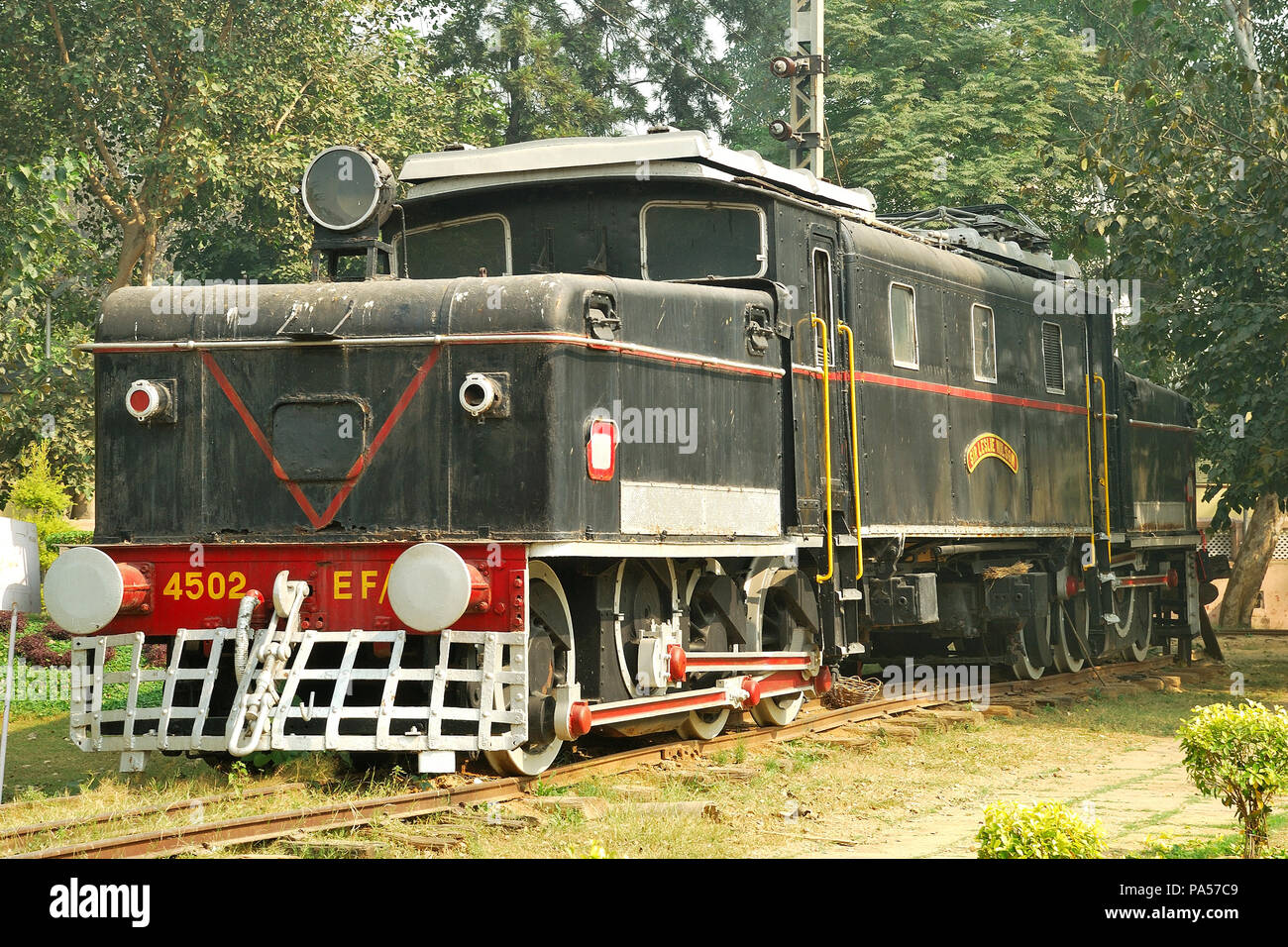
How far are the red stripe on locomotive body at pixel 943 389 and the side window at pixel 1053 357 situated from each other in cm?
20

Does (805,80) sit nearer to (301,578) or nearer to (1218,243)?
(1218,243)

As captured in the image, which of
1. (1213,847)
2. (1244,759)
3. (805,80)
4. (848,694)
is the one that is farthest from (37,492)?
(1244,759)

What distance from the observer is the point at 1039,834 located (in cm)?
586

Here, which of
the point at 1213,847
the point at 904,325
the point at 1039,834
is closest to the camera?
the point at 1039,834

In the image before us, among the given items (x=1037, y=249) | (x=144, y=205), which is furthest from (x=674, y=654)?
(x=144, y=205)

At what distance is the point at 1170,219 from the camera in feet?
56.9

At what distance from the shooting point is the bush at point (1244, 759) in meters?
7.04

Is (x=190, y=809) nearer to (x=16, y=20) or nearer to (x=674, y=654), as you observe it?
(x=674, y=654)

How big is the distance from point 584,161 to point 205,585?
3.85m

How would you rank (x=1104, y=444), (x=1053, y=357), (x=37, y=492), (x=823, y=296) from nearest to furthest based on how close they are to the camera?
1. (x=823, y=296)
2. (x=1053, y=357)
3. (x=1104, y=444)
4. (x=37, y=492)

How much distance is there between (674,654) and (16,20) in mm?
17221

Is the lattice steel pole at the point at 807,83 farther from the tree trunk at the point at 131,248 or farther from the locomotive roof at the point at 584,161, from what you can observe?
the tree trunk at the point at 131,248

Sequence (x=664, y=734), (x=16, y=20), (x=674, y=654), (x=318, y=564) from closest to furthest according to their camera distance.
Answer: (x=318, y=564) → (x=674, y=654) → (x=664, y=734) → (x=16, y=20)

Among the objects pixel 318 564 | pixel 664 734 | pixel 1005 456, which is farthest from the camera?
pixel 1005 456
